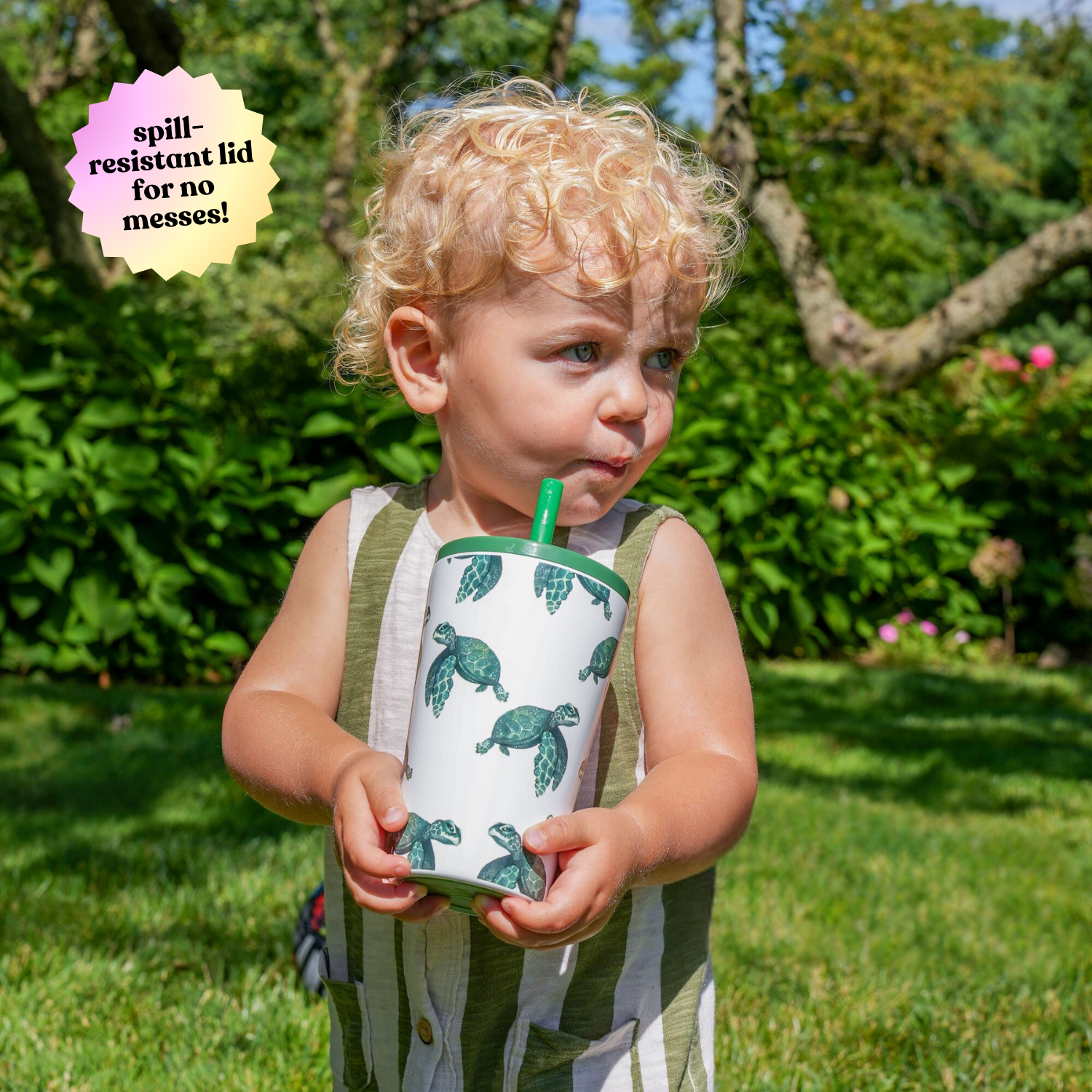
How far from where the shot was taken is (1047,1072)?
2031mm

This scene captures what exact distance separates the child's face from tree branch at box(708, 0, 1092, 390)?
633 centimetres

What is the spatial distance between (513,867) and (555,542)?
0.50 metres

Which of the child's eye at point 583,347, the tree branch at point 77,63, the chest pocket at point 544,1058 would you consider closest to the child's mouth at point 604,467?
the child's eye at point 583,347

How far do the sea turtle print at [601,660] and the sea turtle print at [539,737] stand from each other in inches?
1.4

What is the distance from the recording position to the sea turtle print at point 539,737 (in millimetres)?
1019

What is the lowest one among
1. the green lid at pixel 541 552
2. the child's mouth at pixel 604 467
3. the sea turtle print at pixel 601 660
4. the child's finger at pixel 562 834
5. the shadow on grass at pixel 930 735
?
the shadow on grass at pixel 930 735

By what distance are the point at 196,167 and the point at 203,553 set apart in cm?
375

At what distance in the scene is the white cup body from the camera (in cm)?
101

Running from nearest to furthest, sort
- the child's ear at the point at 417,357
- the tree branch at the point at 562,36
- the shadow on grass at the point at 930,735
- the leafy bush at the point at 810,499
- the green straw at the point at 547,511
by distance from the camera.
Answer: the green straw at the point at 547,511
the child's ear at the point at 417,357
the shadow on grass at the point at 930,735
the leafy bush at the point at 810,499
the tree branch at the point at 562,36

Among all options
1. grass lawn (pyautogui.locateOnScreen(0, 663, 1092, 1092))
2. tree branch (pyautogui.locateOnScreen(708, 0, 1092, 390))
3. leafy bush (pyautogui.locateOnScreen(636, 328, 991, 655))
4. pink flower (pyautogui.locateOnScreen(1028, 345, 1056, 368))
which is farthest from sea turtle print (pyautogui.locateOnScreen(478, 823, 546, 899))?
pink flower (pyautogui.locateOnScreen(1028, 345, 1056, 368))

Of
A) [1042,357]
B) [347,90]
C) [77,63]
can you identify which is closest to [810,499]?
[1042,357]

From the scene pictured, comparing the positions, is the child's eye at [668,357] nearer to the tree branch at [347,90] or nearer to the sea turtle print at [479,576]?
the sea turtle print at [479,576]

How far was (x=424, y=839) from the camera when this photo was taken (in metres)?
1.02

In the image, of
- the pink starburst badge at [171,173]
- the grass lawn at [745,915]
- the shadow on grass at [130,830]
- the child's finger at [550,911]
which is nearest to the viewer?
the child's finger at [550,911]
